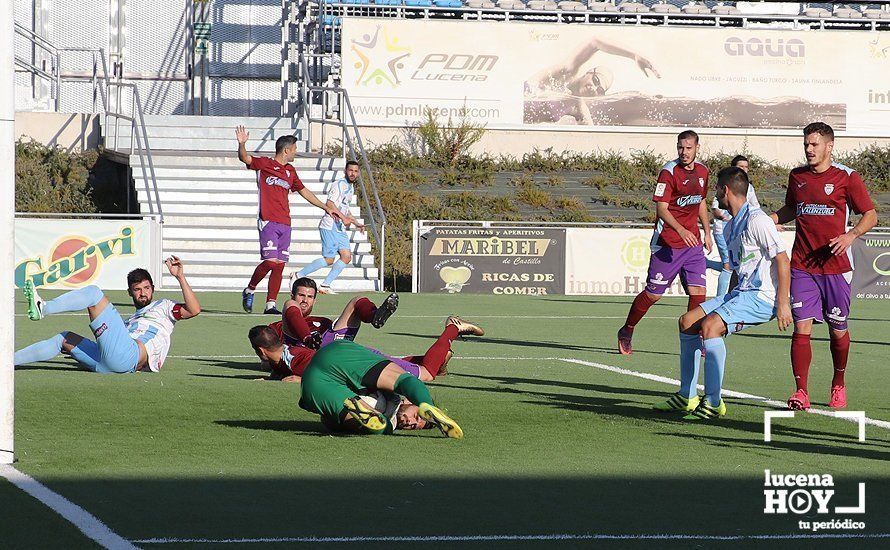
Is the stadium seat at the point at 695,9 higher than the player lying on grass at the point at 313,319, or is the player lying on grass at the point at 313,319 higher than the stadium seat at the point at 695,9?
the stadium seat at the point at 695,9

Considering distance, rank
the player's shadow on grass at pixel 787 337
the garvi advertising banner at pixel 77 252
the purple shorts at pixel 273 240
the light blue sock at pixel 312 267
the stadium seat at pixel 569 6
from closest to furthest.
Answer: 1. the player's shadow on grass at pixel 787 337
2. the purple shorts at pixel 273 240
3. the light blue sock at pixel 312 267
4. the garvi advertising banner at pixel 77 252
5. the stadium seat at pixel 569 6

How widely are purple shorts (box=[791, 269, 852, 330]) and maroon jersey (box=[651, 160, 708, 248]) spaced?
141 inches

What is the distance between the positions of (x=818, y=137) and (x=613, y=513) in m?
4.50

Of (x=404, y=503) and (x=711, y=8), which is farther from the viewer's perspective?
(x=711, y=8)

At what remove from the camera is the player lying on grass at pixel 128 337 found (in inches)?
444

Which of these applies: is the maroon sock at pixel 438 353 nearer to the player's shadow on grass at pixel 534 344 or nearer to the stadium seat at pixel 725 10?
the player's shadow on grass at pixel 534 344

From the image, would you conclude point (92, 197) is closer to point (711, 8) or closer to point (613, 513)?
point (711, 8)

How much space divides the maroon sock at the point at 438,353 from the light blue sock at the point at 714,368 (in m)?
2.42

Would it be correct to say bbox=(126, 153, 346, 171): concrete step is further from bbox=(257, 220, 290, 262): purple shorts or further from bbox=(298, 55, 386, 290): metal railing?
bbox=(257, 220, 290, 262): purple shorts

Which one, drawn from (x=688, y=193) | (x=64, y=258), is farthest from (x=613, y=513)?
(x=64, y=258)

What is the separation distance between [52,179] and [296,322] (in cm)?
2278

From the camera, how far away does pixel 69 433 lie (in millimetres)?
8422

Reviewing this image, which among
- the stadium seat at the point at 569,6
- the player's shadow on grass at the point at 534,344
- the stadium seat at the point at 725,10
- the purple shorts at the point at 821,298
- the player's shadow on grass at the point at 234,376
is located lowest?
the player's shadow on grass at the point at 234,376

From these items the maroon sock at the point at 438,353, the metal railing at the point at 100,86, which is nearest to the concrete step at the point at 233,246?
the metal railing at the point at 100,86
